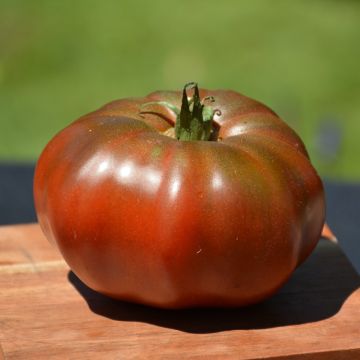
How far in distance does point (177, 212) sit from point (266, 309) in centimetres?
29

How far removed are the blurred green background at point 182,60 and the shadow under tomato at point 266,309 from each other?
237 cm

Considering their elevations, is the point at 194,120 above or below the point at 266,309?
above

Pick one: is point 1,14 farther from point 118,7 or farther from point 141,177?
point 141,177

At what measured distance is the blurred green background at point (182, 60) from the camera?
4.71 meters

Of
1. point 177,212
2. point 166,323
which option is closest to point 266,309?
point 166,323

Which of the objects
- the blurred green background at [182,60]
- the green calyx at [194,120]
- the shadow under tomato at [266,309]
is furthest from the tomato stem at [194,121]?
the blurred green background at [182,60]

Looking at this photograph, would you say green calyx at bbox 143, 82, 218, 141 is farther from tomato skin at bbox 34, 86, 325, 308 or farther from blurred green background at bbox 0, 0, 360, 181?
blurred green background at bbox 0, 0, 360, 181

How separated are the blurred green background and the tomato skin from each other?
102 inches

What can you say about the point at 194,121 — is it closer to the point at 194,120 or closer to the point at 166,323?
the point at 194,120

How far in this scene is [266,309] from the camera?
1.89 meters

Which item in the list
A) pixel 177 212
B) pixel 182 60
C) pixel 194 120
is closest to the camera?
pixel 177 212

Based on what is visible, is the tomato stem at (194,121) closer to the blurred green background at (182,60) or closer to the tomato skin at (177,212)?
the tomato skin at (177,212)

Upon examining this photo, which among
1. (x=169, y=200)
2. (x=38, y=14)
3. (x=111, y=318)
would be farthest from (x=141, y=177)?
(x=38, y=14)

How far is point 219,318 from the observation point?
185cm
